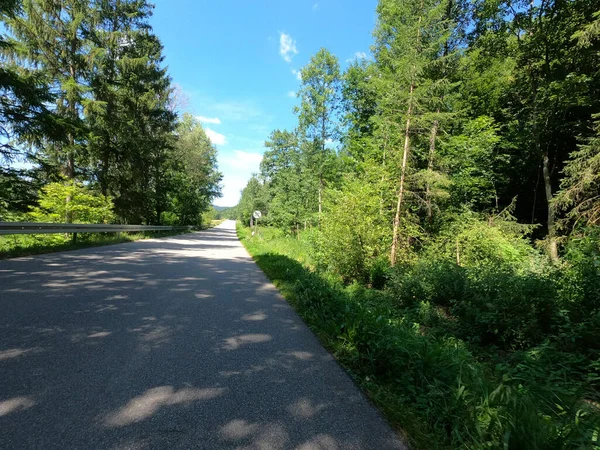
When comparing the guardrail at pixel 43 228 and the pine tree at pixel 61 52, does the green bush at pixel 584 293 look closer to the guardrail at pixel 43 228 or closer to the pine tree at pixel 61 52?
the guardrail at pixel 43 228

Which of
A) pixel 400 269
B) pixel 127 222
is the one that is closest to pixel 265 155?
pixel 127 222

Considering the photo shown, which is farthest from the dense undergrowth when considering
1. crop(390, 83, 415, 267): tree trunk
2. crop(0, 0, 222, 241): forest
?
crop(0, 0, 222, 241): forest

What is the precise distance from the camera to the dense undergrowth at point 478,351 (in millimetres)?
2188

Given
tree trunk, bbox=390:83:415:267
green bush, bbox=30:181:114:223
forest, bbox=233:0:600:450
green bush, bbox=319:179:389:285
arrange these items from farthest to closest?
green bush, bbox=30:181:114:223
tree trunk, bbox=390:83:415:267
green bush, bbox=319:179:389:285
forest, bbox=233:0:600:450

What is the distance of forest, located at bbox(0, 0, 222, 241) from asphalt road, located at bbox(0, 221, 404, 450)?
8571 mm

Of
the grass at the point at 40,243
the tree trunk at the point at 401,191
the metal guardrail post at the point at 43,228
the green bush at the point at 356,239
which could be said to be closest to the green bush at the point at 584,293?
the green bush at the point at 356,239

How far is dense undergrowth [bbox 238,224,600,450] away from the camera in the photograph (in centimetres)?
219

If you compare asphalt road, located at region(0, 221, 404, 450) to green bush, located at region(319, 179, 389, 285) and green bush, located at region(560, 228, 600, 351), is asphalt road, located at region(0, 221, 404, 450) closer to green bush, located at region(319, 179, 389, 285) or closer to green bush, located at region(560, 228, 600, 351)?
green bush, located at region(560, 228, 600, 351)

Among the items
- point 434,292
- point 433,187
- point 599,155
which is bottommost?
point 434,292

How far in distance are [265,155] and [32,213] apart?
31936mm

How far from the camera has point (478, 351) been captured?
183 inches

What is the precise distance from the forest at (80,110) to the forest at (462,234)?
363 inches

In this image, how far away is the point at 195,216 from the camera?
40.9m

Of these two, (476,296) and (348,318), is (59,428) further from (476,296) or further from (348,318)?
(476,296)
